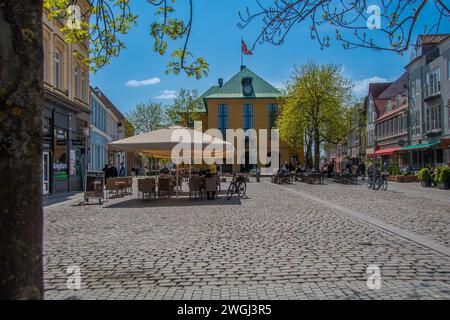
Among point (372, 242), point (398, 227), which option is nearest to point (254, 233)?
point (372, 242)

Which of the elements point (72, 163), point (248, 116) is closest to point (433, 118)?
point (248, 116)

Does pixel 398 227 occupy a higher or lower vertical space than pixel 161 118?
lower

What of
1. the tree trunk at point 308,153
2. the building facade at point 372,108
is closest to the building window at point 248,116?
the tree trunk at point 308,153

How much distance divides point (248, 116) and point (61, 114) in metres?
40.1

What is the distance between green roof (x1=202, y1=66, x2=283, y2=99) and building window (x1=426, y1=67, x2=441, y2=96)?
24777 mm

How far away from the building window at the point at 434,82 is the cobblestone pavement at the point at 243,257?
2781cm

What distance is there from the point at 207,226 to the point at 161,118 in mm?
50004

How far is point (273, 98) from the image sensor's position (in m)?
58.7

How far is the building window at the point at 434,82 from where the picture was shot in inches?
1336

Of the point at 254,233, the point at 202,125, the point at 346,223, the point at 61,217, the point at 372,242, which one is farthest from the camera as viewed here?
the point at 202,125

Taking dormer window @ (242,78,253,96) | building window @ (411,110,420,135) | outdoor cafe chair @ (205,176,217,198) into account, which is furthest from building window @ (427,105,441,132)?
dormer window @ (242,78,253,96)

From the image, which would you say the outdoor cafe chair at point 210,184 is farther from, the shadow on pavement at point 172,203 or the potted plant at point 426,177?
the potted plant at point 426,177

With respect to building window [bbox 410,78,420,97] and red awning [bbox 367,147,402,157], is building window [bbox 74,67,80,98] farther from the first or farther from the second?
red awning [bbox 367,147,402,157]
